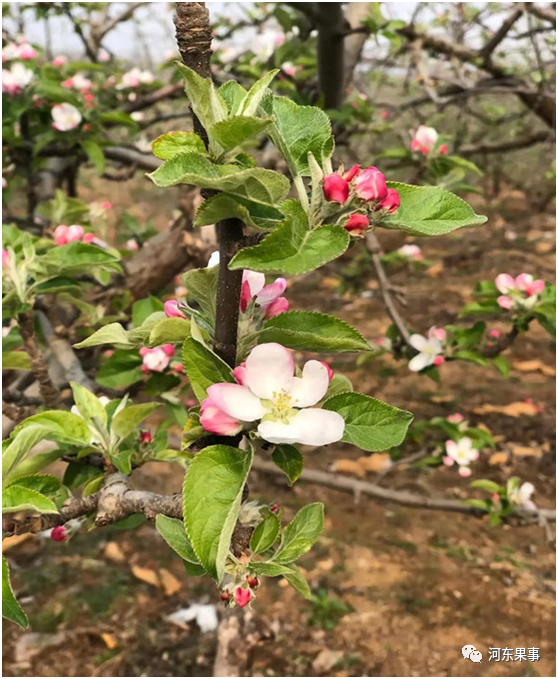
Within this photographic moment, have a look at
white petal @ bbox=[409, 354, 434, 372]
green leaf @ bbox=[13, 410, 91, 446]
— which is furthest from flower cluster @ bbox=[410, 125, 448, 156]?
green leaf @ bbox=[13, 410, 91, 446]

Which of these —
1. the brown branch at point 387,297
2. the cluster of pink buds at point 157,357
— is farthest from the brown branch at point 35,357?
the brown branch at point 387,297

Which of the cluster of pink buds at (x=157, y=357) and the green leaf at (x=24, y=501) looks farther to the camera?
the cluster of pink buds at (x=157, y=357)

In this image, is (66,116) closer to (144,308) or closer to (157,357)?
(144,308)

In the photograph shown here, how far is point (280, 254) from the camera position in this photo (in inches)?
20.6

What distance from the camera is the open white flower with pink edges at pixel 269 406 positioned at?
24.2 inches

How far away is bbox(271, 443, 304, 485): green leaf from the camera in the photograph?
2.17 ft

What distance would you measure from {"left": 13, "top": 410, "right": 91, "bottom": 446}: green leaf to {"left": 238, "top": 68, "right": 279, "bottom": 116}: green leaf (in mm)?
575

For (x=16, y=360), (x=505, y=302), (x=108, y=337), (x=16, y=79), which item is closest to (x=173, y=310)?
(x=108, y=337)

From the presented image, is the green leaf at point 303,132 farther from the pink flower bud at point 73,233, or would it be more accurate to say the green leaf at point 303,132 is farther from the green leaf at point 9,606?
the pink flower bud at point 73,233

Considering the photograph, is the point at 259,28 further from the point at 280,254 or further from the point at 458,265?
the point at 280,254

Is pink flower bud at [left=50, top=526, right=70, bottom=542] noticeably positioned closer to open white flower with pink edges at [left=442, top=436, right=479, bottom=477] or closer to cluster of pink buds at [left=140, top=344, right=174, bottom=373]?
cluster of pink buds at [left=140, top=344, right=174, bottom=373]

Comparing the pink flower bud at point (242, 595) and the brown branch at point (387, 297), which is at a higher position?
the pink flower bud at point (242, 595)

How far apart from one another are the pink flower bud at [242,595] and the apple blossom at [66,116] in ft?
5.76

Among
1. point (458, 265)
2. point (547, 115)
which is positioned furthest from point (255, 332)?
point (458, 265)
